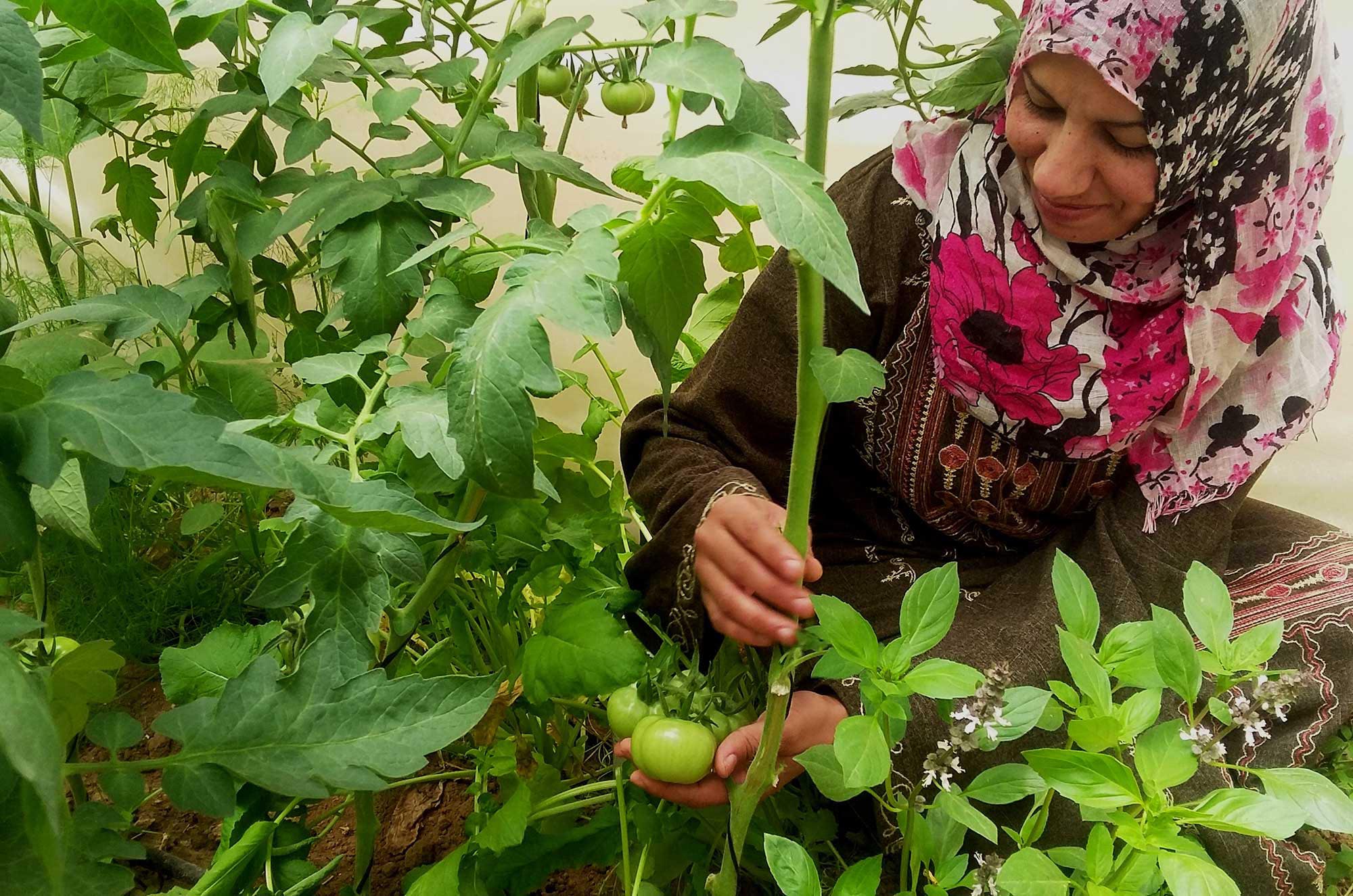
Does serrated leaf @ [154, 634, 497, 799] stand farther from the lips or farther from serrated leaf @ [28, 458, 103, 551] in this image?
the lips

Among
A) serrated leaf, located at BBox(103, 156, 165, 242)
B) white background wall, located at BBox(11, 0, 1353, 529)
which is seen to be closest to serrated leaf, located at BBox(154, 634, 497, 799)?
serrated leaf, located at BBox(103, 156, 165, 242)

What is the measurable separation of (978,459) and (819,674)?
41cm

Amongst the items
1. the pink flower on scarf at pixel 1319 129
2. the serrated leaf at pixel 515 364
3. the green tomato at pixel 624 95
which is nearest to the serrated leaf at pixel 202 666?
the serrated leaf at pixel 515 364

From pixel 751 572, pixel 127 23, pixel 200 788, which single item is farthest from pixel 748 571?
pixel 127 23

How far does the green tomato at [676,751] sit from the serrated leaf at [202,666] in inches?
10.4

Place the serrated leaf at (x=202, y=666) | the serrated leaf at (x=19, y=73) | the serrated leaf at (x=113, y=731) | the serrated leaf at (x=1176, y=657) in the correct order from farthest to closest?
the serrated leaf at (x=202, y=666)
the serrated leaf at (x=113, y=731)
the serrated leaf at (x=1176, y=657)
the serrated leaf at (x=19, y=73)

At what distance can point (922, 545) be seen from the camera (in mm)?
934

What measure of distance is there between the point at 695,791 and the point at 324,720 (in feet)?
0.81

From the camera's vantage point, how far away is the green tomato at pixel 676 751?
0.60m

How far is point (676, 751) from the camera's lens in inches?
23.6

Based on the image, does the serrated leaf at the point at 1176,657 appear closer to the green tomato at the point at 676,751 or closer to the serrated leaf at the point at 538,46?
the green tomato at the point at 676,751

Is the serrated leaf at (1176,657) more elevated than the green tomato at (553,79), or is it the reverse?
the green tomato at (553,79)

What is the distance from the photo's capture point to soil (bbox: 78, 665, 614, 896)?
0.85m

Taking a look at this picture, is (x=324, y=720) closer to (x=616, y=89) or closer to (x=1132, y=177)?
(x=616, y=89)
